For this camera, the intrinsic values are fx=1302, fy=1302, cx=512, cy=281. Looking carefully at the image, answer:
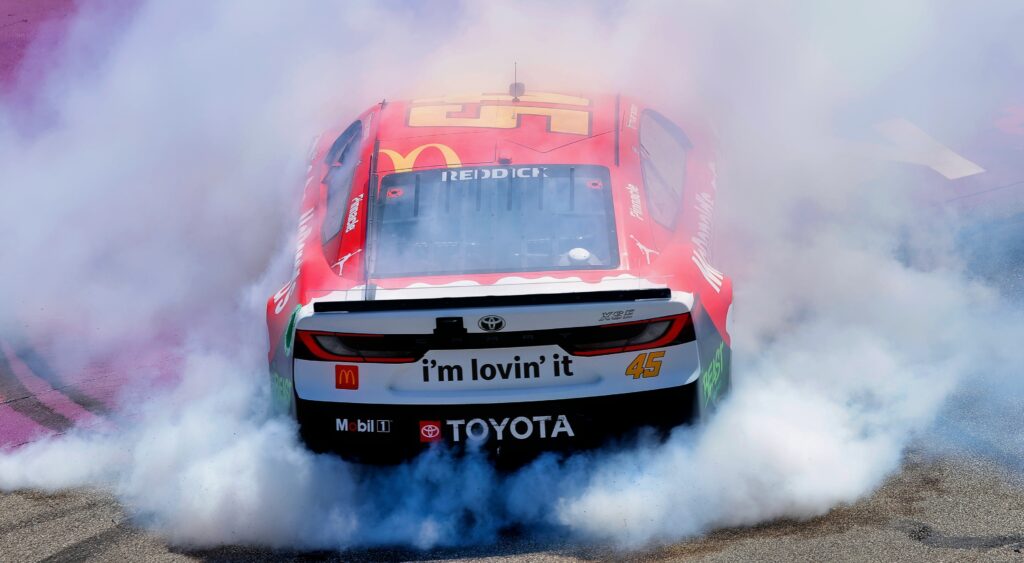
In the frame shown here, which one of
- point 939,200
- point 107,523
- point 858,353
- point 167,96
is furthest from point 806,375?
point 167,96

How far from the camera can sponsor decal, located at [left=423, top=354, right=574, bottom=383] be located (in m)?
4.44

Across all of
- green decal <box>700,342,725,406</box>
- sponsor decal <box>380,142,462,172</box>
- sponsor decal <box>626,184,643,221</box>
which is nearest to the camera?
green decal <box>700,342,725,406</box>

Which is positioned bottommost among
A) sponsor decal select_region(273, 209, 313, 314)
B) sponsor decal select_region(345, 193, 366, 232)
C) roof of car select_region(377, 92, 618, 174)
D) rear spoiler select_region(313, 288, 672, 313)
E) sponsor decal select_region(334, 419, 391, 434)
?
sponsor decal select_region(334, 419, 391, 434)

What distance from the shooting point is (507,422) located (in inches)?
177

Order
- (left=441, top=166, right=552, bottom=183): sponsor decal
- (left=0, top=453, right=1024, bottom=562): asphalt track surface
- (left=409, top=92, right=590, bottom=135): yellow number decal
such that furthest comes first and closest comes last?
(left=409, top=92, right=590, bottom=135): yellow number decal → (left=441, top=166, right=552, bottom=183): sponsor decal → (left=0, top=453, right=1024, bottom=562): asphalt track surface

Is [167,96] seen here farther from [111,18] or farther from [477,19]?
[477,19]

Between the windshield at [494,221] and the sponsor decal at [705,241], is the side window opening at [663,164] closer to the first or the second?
the sponsor decal at [705,241]

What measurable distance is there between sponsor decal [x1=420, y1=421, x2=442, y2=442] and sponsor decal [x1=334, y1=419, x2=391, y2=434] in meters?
0.12

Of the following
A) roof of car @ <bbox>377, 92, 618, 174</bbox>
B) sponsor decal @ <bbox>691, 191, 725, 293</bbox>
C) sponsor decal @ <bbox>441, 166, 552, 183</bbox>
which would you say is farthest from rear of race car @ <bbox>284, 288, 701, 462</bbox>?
roof of car @ <bbox>377, 92, 618, 174</bbox>

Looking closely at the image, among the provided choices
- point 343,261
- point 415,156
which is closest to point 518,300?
point 343,261

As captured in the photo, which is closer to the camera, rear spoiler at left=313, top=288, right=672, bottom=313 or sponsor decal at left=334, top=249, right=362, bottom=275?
rear spoiler at left=313, top=288, right=672, bottom=313

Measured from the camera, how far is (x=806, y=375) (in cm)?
572

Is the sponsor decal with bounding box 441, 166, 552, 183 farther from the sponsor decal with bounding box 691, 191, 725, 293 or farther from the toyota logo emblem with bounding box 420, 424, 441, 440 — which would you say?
the toyota logo emblem with bounding box 420, 424, 441, 440

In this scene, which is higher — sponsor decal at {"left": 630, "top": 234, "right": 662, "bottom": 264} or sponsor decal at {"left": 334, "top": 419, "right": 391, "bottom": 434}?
sponsor decal at {"left": 630, "top": 234, "right": 662, "bottom": 264}
